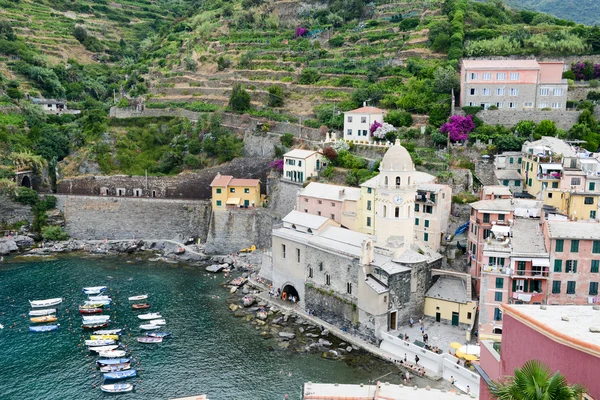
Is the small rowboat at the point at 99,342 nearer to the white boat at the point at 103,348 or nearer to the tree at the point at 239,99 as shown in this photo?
the white boat at the point at 103,348

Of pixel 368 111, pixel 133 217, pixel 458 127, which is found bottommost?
→ pixel 133 217

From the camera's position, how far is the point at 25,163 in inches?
2467

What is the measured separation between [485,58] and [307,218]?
2785cm

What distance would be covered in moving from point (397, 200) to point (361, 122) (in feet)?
60.9

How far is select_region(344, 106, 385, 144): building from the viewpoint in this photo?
53.0 m

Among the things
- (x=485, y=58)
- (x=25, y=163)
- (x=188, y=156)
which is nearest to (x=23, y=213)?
(x=25, y=163)

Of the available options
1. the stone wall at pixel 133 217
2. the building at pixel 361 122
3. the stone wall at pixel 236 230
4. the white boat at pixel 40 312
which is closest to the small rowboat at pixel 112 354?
the white boat at pixel 40 312

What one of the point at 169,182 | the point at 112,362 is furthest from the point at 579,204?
the point at 169,182

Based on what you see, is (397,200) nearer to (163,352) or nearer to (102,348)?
(163,352)

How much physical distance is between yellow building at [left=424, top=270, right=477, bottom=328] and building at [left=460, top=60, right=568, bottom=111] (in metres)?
20.6

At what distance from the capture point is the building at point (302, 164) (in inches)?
2012

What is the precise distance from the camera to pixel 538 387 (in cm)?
1074

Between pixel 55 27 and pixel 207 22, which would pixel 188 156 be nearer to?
pixel 207 22

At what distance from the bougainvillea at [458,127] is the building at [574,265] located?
1747 cm
